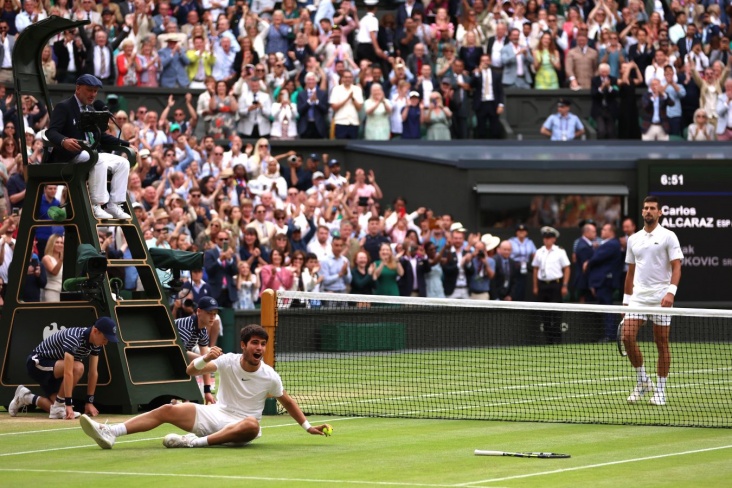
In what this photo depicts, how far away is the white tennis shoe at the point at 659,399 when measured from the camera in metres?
17.0

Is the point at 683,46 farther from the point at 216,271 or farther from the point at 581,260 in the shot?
the point at 216,271

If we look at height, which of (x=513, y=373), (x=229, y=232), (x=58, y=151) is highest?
(x=58, y=151)

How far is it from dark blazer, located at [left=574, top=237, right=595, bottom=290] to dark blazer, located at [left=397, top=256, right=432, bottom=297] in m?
3.36

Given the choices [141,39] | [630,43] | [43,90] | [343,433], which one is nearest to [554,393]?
[343,433]

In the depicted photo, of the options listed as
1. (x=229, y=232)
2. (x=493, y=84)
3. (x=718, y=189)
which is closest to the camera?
(x=229, y=232)

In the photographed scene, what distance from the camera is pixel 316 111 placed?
30.3 meters

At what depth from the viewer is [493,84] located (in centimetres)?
3200

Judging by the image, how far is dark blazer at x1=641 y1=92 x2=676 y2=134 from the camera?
32656 millimetres

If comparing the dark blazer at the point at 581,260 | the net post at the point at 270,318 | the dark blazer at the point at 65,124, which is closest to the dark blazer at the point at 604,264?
the dark blazer at the point at 581,260

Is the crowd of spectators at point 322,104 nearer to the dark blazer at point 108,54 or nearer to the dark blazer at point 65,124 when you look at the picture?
the dark blazer at point 108,54

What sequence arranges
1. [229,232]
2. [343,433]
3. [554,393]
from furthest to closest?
[229,232]
[554,393]
[343,433]

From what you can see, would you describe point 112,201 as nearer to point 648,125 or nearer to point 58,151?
point 58,151

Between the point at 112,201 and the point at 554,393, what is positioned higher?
the point at 112,201

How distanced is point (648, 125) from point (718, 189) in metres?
4.14
